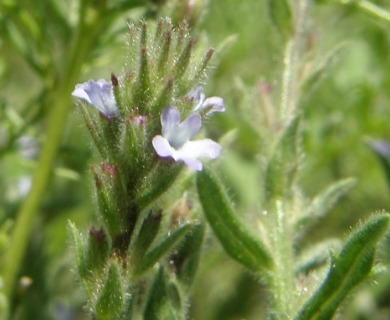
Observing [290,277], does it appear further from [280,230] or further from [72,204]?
[72,204]

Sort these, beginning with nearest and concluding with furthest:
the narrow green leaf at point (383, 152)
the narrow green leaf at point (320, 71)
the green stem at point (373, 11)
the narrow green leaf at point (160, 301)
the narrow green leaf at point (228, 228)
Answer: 1. the narrow green leaf at point (160, 301)
2. the narrow green leaf at point (228, 228)
3. the narrow green leaf at point (320, 71)
4. the green stem at point (373, 11)
5. the narrow green leaf at point (383, 152)

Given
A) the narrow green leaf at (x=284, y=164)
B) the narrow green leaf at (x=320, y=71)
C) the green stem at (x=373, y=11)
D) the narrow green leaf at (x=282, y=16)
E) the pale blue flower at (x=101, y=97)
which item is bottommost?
the narrow green leaf at (x=284, y=164)

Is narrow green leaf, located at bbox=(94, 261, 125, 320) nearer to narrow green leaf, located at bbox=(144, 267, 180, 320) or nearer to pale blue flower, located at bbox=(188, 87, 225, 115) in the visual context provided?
narrow green leaf, located at bbox=(144, 267, 180, 320)

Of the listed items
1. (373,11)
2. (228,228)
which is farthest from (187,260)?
(373,11)

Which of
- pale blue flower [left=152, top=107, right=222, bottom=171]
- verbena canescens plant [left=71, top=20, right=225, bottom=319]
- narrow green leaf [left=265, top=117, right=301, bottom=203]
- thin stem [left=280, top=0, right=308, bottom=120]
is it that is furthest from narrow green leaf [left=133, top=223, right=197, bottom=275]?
thin stem [left=280, top=0, right=308, bottom=120]

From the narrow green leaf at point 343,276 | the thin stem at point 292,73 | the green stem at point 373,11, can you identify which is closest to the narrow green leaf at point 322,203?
the thin stem at point 292,73

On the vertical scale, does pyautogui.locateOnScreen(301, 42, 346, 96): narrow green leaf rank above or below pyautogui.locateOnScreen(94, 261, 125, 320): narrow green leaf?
above

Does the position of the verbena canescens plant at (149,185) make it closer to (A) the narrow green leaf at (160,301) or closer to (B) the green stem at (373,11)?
(A) the narrow green leaf at (160,301)

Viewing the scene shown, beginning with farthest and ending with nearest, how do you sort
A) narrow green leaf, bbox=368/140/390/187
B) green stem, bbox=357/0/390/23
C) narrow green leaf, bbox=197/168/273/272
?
narrow green leaf, bbox=368/140/390/187 < green stem, bbox=357/0/390/23 < narrow green leaf, bbox=197/168/273/272

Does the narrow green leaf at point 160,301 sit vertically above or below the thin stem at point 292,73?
below
